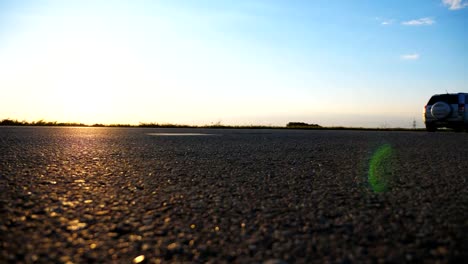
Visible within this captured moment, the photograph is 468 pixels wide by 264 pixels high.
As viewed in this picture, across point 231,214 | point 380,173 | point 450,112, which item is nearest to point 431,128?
point 450,112

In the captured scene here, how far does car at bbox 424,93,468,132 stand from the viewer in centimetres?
1466

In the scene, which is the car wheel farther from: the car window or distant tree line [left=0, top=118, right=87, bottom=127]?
distant tree line [left=0, top=118, right=87, bottom=127]

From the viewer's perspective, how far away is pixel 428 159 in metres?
4.91

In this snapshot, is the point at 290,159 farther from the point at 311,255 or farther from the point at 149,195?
the point at 311,255

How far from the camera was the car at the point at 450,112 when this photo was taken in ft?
48.1

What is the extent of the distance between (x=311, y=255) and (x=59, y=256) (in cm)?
91

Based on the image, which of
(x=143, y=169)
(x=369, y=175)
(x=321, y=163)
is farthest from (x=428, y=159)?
(x=143, y=169)

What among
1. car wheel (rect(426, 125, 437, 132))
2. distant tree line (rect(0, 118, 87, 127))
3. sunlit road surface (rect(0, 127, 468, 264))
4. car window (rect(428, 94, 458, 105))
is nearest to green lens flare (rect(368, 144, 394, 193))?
sunlit road surface (rect(0, 127, 468, 264))

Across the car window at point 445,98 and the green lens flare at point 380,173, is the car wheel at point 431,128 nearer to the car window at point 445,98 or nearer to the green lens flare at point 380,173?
the car window at point 445,98

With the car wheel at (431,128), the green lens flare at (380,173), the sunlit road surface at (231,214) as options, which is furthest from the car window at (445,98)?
the sunlit road surface at (231,214)

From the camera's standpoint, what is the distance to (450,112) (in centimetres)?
1467

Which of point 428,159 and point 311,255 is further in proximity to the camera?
point 428,159

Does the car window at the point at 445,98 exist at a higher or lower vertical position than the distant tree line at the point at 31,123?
higher

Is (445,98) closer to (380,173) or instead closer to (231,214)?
(380,173)
